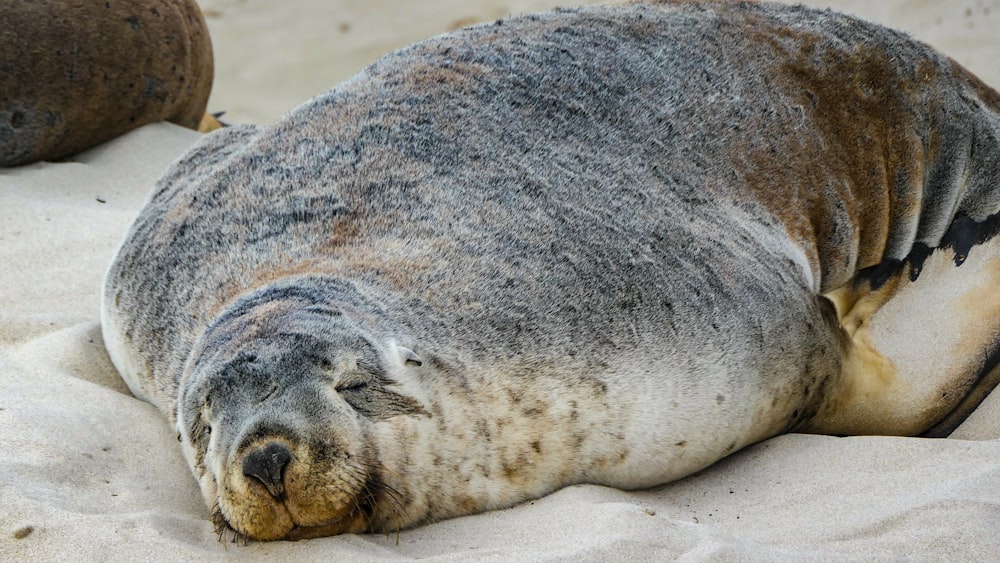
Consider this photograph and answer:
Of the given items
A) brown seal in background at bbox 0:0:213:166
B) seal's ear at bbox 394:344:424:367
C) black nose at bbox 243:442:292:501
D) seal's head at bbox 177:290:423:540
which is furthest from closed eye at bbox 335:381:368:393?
brown seal in background at bbox 0:0:213:166

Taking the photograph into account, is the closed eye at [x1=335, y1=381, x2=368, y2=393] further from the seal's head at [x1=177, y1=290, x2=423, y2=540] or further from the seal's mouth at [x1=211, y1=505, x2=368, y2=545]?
the seal's mouth at [x1=211, y1=505, x2=368, y2=545]

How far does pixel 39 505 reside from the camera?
9.02 feet

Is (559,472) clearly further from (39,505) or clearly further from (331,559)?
(39,505)

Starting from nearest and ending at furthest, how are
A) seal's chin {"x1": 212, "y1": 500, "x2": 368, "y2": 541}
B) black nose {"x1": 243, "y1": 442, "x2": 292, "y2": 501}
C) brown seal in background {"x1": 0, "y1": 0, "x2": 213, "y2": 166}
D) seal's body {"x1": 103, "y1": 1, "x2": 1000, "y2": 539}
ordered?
black nose {"x1": 243, "y1": 442, "x2": 292, "y2": 501} → seal's chin {"x1": 212, "y1": 500, "x2": 368, "y2": 541} → seal's body {"x1": 103, "y1": 1, "x2": 1000, "y2": 539} → brown seal in background {"x1": 0, "y1": 0, "x2": 213, "y2": 166}

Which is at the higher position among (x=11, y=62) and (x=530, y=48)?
(x=530, y=48)

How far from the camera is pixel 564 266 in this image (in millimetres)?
3240

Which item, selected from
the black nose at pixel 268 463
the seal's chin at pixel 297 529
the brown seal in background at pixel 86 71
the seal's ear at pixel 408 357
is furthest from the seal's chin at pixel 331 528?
the brown seal in background at pixel 86 71

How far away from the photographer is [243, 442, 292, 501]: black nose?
2.53 meters

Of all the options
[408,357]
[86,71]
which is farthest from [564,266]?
[86,71]

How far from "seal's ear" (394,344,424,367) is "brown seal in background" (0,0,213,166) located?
3924mm

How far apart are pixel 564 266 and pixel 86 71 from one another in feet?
12.8

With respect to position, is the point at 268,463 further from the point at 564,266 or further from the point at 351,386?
the point at 564,266

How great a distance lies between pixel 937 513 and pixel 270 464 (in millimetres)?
1362

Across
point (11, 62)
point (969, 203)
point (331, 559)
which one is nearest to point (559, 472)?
point (331, 559)
